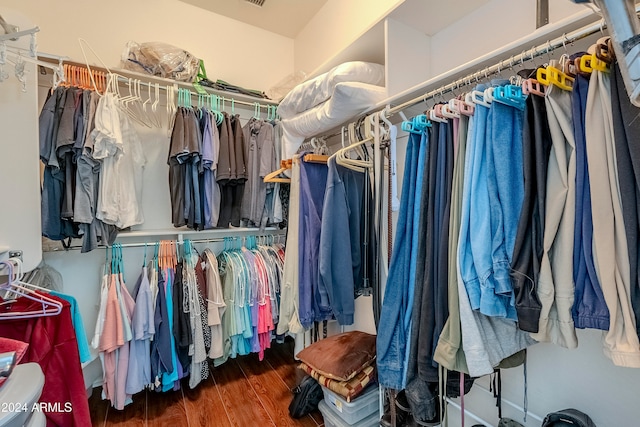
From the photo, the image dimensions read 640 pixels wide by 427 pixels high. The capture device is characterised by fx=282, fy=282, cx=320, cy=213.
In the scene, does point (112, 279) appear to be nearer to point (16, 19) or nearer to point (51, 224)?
point (51, 224)

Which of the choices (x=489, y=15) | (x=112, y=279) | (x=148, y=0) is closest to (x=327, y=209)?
(x=489, y=15)

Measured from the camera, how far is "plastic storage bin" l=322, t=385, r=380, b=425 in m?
1.40

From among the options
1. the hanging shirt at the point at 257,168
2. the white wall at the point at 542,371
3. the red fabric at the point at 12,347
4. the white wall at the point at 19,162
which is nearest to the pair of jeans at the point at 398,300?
the white wall at the point at 542,371

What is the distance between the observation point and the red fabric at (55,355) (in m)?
0.97

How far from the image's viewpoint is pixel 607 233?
1.98 ft

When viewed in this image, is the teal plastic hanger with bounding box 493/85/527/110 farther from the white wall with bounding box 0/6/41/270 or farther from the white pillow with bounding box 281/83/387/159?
the white wall with bounding box 0/6/41/270

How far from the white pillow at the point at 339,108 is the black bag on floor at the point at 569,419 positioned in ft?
4.70

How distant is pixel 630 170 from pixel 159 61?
239 centimetres

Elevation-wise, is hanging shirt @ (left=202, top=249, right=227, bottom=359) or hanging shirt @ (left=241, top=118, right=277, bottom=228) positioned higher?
hanging shirt @ (left=241, top=118, right=277, bottom=228)

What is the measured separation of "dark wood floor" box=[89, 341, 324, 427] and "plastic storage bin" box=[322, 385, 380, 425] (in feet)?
1.15

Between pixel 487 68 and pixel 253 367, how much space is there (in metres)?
2.49

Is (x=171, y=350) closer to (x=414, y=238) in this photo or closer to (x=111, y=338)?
(x=111, y=338)

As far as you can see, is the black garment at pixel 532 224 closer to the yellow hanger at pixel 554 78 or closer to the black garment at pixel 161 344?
the yellow hanger at pixel 554 78

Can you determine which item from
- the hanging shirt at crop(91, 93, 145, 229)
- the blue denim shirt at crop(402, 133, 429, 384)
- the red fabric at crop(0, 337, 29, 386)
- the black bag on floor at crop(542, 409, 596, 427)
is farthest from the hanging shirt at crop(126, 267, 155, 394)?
the black bag on floor at crop(542, 409, 596, 427)
